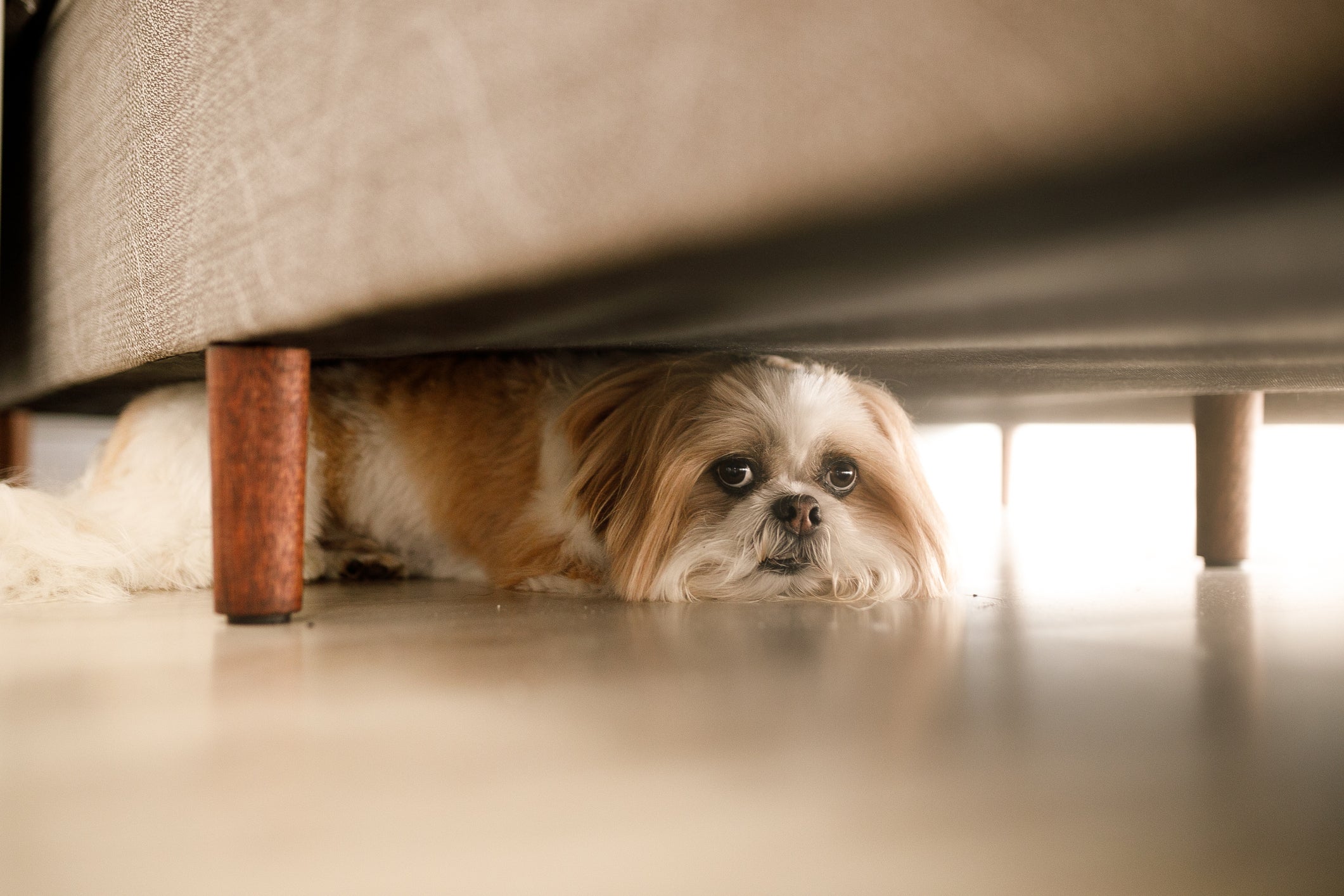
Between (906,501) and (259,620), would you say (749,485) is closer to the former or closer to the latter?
(906,501)

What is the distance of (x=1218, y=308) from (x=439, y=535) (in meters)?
1.48

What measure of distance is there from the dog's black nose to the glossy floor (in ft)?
1.24

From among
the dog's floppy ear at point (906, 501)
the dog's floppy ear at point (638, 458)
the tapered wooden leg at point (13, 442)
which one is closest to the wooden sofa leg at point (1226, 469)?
the dog's floppy ear at point (906, 501)

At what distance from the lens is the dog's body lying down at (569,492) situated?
153 cm

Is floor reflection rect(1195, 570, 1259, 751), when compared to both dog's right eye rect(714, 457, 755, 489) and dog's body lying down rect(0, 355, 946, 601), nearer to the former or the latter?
dog's body lying down rect(0, 355, 946, 601)

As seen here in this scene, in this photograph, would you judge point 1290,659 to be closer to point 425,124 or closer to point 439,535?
point 425,124

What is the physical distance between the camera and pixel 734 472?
5.16 feet

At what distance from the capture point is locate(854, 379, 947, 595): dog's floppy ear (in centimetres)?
162

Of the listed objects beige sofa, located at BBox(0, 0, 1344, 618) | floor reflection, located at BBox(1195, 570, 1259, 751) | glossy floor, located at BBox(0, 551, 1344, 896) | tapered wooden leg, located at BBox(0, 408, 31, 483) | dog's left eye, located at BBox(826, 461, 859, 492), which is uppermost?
beige sofa, located at BBox(0, 0, 1344, 618)

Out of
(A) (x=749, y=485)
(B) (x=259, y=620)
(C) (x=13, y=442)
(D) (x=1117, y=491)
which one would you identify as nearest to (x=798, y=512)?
(A) (x=749, y=485)

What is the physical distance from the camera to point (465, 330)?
3.53 feet

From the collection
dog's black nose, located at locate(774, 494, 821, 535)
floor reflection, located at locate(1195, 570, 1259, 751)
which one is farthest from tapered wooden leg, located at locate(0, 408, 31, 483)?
floor reflection, located at locate(1195, 570, 1259, 751)

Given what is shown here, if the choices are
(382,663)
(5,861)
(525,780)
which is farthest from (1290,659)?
(5,861)

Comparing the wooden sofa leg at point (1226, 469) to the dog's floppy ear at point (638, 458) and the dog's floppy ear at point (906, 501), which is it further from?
the dog's floppy ear at point (638, 458)
